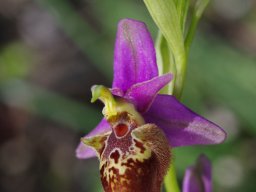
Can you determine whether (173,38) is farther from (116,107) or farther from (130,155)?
(130,155)

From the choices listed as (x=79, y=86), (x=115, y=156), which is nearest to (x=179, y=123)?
(x=115, y=156)

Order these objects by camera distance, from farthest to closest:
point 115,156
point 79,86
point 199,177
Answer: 1. point 79,86
2. point 199,177
3. point 115,156

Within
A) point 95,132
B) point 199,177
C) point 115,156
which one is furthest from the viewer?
point 199,177

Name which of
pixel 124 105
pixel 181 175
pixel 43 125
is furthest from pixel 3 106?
pixel 124 105

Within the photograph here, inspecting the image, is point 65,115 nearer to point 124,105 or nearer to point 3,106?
point 3,106

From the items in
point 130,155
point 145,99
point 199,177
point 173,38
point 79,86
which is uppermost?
point 79,86

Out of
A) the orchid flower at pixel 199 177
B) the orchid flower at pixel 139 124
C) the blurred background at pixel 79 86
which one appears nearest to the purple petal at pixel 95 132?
the orchid flower at pixel 139 124

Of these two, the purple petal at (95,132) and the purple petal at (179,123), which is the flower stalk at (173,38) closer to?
the purple petal at (179,123)

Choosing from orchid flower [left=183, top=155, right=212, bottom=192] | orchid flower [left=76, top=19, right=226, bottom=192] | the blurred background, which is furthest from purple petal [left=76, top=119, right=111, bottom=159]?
the blurred background
